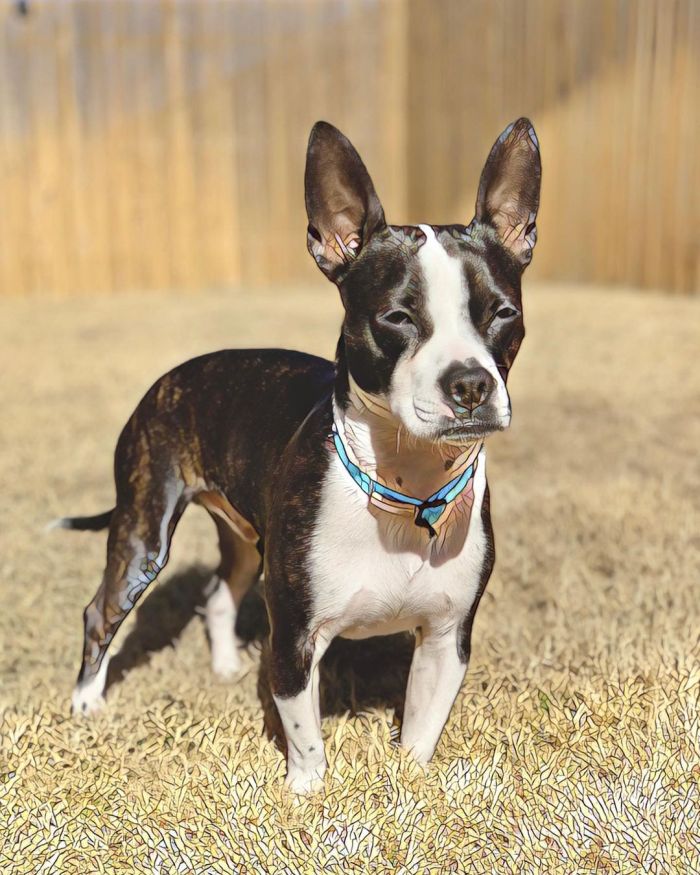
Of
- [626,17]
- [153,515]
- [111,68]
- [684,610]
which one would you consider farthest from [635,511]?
[111,68]

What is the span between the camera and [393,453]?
87.0 inches

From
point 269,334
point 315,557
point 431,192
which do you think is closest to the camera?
point 315,557

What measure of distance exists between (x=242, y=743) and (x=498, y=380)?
48.4 inches

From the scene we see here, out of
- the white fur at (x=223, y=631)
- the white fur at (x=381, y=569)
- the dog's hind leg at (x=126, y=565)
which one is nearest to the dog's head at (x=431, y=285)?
the white fur at (x=381, y=569)

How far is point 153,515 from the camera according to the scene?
280 centimetres

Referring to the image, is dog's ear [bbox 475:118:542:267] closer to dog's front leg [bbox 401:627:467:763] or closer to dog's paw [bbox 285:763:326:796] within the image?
dog's front leg [bbox 401:627:467:763]

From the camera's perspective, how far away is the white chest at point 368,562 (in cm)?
222

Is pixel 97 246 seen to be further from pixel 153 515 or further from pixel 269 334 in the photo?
pixel 153 515

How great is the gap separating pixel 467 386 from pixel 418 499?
16.0 inches

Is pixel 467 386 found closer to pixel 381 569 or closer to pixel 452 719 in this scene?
Result: pixel 381 569

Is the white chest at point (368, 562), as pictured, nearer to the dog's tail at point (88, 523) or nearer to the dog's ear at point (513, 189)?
the dog's ear at point (513, 189)

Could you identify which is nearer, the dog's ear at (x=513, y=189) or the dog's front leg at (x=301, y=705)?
the dog's ear at (x=513, y=189)

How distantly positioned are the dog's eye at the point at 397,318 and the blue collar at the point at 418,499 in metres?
0.31

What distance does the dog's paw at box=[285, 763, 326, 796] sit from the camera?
2.38 meters
